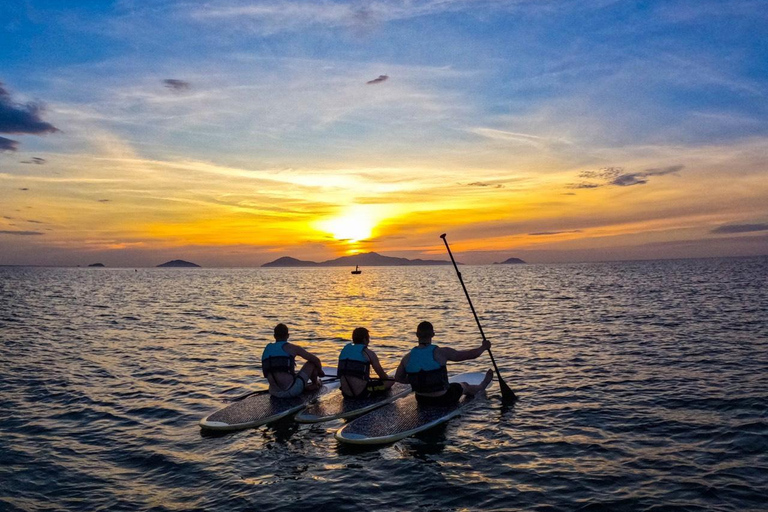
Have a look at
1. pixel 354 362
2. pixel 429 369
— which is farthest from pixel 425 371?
pixel 354 362

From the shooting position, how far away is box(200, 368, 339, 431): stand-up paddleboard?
12.9m

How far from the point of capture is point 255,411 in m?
13.7

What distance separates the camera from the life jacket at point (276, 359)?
14.3 meters

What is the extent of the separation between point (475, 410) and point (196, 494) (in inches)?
322

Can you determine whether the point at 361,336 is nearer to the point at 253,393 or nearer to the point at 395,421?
the point at 395,421

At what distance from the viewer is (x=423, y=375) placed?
44.0 ft

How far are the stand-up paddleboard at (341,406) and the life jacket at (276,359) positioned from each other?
1356 mm

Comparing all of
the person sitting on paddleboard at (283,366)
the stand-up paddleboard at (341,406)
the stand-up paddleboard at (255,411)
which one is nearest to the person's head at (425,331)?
the stand-up paddleboard at (341,406)

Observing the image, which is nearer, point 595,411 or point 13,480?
point 13,480

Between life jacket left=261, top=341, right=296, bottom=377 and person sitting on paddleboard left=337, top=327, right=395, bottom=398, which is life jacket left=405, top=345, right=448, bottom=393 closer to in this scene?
person sitting on paddleboard left=337, top=327, right=395, bottom=398

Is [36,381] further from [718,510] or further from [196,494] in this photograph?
[718,510]

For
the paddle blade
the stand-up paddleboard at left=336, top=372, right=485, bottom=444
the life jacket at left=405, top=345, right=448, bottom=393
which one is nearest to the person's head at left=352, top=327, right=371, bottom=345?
the life jacket at left=405, top=345, right=448, bottom=393

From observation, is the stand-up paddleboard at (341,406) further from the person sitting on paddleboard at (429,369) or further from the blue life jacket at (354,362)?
the person sitting on paddleboard at (429,369)

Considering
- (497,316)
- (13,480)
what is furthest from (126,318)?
(13,480)
